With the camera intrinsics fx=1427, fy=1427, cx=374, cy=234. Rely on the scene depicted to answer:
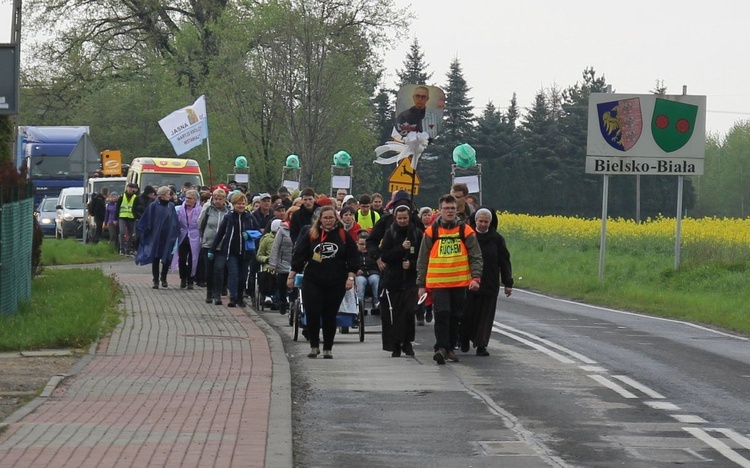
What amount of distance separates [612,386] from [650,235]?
29.5 metres

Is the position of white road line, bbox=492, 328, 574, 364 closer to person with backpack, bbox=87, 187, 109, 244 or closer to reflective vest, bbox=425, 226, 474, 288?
reflective vest, bbox=425, 226, 474, 288

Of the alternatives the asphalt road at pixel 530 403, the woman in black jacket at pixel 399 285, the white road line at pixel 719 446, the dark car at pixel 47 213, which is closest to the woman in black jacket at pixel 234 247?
the asphalt road at pixel 530 403

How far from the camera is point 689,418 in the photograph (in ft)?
35.1

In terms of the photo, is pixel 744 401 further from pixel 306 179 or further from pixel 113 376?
pixel 306 179

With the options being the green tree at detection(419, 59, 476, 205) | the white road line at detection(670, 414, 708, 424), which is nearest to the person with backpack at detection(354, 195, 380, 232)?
the white road line at detection(670, 414, 708, 424)

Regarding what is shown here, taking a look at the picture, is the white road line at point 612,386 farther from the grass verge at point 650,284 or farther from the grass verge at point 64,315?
the grass verge at point 650,284

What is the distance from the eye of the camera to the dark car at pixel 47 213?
50531 mm

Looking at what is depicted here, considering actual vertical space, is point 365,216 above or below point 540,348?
above

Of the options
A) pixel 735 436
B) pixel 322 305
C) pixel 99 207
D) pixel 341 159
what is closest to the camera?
pixel 735 436

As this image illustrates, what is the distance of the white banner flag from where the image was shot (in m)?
37.1

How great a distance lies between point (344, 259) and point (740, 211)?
12474 cm

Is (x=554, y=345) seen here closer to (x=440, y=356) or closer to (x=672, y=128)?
(x=440, y=356)

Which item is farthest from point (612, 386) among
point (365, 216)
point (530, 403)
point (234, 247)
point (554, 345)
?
point (234, 247)

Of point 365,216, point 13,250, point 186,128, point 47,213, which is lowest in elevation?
point 47,213
